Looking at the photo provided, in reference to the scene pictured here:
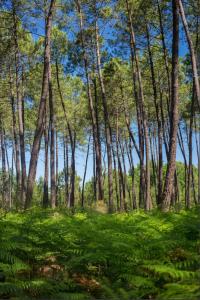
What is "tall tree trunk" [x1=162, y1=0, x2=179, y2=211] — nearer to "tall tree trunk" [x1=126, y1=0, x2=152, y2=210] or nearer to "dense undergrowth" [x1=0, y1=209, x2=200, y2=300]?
"dense undergrowth" [x1=0, y1=209, x2=200, y2=300]

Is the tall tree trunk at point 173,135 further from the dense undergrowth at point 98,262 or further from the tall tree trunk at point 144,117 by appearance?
the tall tree trunk at point 144,117

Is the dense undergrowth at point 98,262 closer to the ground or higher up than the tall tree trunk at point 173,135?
closer to the ground

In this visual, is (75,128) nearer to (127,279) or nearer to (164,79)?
(164,79)

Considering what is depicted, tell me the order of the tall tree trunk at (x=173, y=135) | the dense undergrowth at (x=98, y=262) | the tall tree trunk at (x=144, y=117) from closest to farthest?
the dense undergrowth at (x=98, y=262) < the tall tree trunk at (x=173, y=135) < the tall tree trunk at (x=144, y=117)

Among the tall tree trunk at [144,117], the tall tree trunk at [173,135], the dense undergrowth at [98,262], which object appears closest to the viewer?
the dense undergrowth at [98,262]

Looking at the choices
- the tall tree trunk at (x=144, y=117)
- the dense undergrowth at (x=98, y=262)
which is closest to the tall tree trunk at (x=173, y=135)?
the dense undergrowth at (x=98, y=262)

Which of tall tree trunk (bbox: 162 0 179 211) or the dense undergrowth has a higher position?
tall tree trunk (bbox: 162 0 179 211)

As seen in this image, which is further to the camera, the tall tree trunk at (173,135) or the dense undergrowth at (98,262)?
the tall tree trunk at (173,135)

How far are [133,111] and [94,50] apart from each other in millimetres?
11674

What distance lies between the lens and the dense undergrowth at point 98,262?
3963 millimetres

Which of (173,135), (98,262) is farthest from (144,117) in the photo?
(98,262)

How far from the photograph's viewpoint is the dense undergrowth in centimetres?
396

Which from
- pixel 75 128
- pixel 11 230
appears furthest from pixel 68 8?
pixel 11 230

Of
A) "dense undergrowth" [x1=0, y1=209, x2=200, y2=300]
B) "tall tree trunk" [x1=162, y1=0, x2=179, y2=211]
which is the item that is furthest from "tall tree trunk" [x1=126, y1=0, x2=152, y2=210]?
"dense undergrowth" [x1=0, y1=209, x2=200, y2=300]
